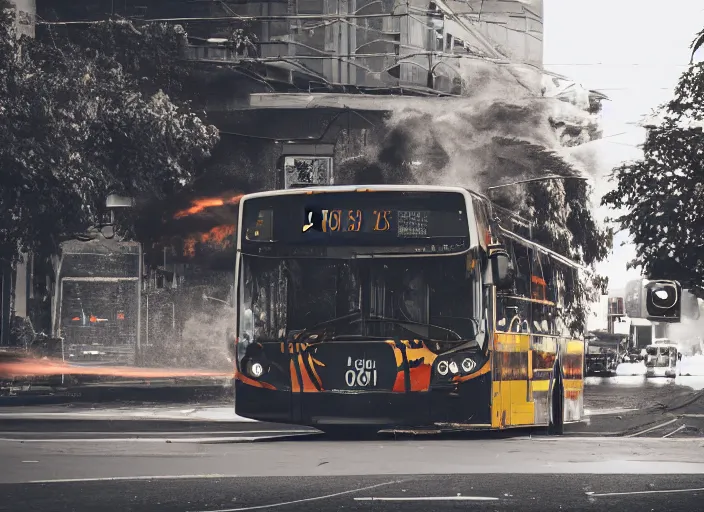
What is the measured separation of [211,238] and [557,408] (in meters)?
21.2

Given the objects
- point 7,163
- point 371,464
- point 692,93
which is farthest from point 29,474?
point 692,93

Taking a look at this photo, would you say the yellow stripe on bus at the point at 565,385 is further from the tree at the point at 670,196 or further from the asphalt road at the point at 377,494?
the tree at the point at 670,196

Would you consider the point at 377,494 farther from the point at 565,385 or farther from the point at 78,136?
the point at 78,136

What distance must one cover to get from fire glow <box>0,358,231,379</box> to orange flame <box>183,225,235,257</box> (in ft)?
11.1

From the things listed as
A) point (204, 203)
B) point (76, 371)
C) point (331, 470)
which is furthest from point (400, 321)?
point (204, 203)

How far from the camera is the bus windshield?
16.1m

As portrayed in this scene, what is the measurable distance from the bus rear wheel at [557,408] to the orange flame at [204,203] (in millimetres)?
21010

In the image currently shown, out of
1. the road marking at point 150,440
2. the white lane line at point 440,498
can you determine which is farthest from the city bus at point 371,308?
the white lane line at point 440,498

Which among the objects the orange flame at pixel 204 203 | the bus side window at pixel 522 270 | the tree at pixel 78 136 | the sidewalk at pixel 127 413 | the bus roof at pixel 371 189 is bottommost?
the sidewalk at pixel 127 413

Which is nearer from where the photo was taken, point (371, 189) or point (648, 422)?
point (371, 189)

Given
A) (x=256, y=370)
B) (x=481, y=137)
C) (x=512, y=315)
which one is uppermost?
(x=481, y=137)

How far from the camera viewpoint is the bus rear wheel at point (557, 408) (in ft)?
67.6

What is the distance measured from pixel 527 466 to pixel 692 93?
30.6m

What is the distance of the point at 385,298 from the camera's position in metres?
16.2
